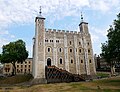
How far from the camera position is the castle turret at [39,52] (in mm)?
41181

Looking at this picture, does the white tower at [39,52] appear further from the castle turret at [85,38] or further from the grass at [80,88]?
the castle turret at [85,38]

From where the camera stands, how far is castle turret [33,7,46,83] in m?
41.2

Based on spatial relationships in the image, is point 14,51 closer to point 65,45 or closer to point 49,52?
point 49,52

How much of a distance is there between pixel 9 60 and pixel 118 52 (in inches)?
1532

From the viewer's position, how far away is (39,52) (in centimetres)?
4306

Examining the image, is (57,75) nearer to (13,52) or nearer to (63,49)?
(63,49)

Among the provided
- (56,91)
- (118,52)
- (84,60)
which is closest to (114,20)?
(118,52)

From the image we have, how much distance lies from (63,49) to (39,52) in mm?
8198

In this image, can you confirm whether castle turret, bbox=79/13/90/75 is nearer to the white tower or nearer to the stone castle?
the stone castle

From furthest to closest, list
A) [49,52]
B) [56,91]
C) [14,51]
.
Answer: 1. [14,51]
2. [49,52]
3. [56,91]

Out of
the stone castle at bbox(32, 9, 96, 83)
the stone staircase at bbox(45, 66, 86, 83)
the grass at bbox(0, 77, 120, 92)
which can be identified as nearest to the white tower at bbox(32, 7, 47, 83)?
the stone castle at bbox(32, 9, 96, 83)

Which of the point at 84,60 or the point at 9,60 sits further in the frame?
the point at 9,60

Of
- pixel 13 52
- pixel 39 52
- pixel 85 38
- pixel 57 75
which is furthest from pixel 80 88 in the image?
pixel 13 52

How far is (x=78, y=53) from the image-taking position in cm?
4881
